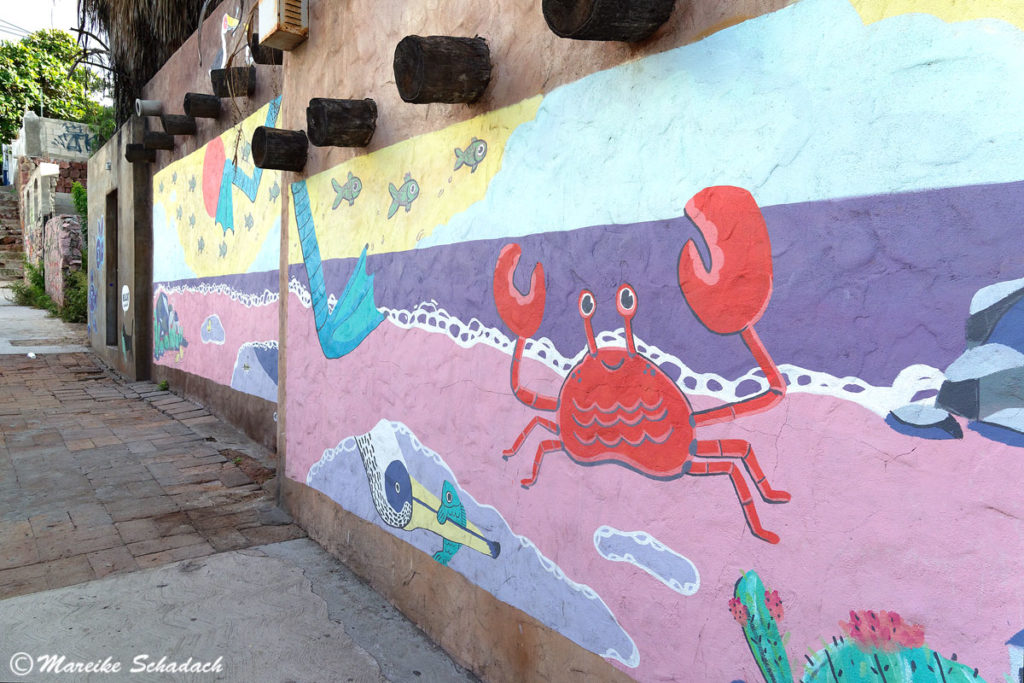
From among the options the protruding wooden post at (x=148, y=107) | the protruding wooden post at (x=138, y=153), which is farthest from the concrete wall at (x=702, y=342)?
the protruding wooden post at (x=138, y=153)

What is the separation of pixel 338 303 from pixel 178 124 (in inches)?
199

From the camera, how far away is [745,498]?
173cm

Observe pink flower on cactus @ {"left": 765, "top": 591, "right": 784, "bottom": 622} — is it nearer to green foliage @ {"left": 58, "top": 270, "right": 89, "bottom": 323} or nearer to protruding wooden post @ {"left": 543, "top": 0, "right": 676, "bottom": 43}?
protruding wooden post @ {"left": 543, "top": 0, "right": 676, "bottom": 43}

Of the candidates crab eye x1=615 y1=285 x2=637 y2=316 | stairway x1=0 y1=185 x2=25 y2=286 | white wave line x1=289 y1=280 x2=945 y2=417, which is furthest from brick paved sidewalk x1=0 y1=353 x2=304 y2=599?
stairway x1=0 y1=185 x2=25 y2=286

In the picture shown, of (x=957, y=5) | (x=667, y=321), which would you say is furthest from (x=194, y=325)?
(x=957, y=5)

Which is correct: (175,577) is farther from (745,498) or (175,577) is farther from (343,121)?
(745,498)

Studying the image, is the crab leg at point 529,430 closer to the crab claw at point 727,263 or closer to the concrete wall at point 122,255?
the crab claw at point 727,263

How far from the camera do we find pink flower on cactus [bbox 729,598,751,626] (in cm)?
173

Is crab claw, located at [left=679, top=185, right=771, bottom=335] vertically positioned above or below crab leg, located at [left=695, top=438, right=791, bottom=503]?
above

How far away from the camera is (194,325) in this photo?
775 cm

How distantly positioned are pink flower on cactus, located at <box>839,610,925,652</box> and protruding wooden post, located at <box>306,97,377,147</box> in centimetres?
272

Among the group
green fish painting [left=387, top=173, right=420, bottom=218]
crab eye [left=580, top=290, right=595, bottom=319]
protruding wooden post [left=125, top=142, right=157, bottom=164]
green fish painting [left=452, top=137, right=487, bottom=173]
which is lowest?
crab eye [left=580, top=290, right=595, bottom=319]

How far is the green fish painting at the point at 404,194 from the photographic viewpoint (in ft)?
9.93

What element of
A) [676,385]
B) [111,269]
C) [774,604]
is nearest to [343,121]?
[676,385]
